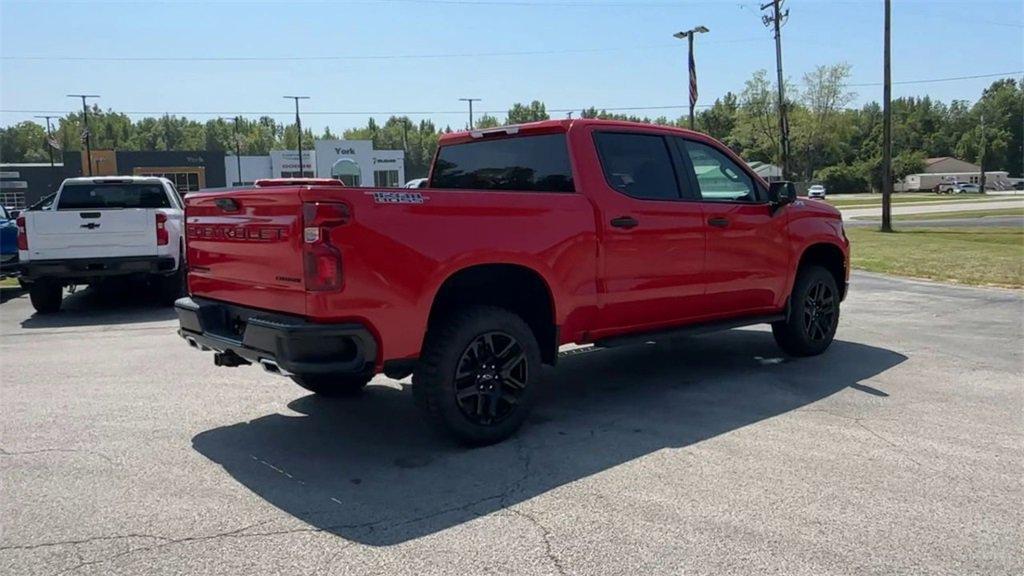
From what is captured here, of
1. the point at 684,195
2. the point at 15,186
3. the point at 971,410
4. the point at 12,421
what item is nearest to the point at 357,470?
the point at 12,421

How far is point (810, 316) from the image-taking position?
23.9ft

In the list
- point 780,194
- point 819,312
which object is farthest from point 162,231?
point 819,312

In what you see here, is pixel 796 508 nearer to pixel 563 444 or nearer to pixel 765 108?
pixel 563 444

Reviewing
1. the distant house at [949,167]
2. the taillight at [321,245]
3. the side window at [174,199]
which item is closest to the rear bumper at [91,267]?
the side window at [174,199]

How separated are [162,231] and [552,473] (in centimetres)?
823

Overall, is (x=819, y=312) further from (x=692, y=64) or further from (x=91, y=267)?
(x=692, y=64)

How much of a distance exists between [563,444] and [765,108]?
86099 mm

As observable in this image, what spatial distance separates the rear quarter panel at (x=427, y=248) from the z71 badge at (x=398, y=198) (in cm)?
1

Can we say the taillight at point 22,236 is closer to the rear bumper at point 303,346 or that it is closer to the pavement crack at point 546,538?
the rear bumper at point 303,346

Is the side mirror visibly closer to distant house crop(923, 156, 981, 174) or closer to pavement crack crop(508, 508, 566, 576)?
pavement crack crop(508, 508, 566, 576)

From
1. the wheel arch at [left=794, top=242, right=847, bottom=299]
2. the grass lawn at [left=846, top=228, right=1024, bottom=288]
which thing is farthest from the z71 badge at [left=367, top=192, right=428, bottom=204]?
the grass lawn at [left=846, top=228, right=1024, bottom=288]

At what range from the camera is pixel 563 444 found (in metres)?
4.98

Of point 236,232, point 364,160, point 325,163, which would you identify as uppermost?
point 364,160

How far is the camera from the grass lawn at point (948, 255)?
1364 cm
